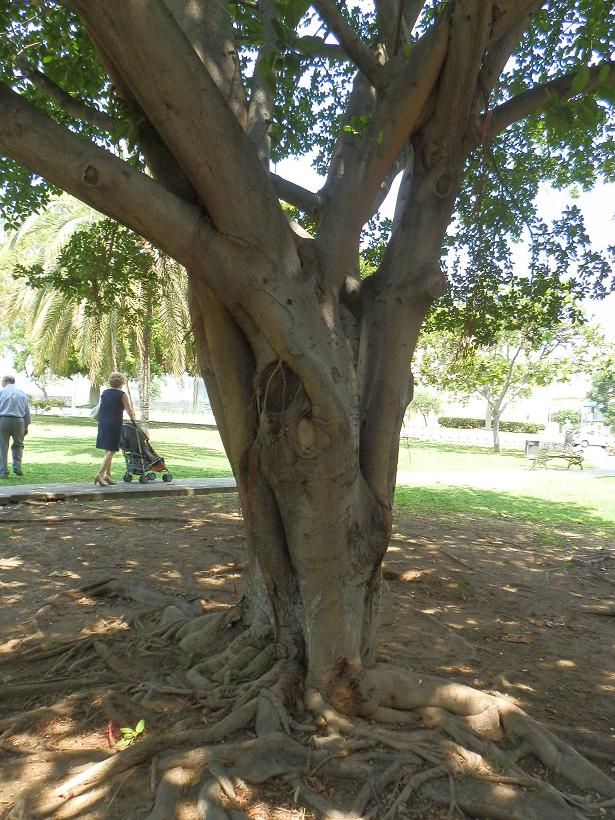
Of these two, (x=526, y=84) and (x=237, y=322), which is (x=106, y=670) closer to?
(x=237, y=322)

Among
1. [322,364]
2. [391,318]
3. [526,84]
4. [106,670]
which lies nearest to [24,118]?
[322,364]

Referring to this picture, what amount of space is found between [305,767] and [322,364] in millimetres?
1793

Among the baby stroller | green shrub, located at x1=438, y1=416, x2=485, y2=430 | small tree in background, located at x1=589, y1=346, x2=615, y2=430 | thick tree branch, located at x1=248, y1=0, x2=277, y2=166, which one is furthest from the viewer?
small tree in background, located at x1=589, y1=346, x2=615, y2=430

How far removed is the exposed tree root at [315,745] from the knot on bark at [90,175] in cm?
245

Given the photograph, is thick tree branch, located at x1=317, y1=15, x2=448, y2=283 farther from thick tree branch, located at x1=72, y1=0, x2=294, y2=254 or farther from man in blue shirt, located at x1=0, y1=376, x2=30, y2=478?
man in blue shirt, located at x1=0, y1=376, x2=30, y2=478

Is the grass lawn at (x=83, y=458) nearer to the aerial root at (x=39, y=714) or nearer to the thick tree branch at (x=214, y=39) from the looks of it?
the aerial root at (x=39, y=714)

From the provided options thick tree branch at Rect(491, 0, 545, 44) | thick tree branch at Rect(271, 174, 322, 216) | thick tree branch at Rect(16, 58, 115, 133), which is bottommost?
thick tree branch at Rect(271, 174, 322, 216)

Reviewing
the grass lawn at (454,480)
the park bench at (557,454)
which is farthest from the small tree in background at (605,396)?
the grass lawn at (454,480)

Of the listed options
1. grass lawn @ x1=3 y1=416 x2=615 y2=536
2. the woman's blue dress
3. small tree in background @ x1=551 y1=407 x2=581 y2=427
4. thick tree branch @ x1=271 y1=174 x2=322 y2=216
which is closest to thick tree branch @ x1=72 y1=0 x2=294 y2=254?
thick tree branch @ x1=271 y1=174 x2=322 y2=216

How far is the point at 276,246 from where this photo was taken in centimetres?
285

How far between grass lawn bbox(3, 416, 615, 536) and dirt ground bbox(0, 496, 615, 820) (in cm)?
237

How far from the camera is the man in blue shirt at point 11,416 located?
1074 cm

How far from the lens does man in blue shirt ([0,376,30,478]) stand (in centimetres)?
1074

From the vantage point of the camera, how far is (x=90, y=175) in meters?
2.59
